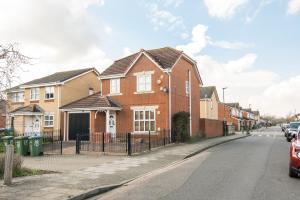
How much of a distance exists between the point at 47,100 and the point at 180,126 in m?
16.1

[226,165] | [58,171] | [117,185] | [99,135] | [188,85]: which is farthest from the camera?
[188,85]

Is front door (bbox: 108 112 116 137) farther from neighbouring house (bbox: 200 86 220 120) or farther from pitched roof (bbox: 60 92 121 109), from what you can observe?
neighbouring house (bbox: 200 86 220 120)

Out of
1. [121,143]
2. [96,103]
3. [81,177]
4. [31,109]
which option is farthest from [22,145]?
[31,109]

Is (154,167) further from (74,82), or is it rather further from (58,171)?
(74,82)

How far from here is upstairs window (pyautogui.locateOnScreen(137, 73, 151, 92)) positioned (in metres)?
30.0

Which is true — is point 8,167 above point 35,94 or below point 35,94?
below

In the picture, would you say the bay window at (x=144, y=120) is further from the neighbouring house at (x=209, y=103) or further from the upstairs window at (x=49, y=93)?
the neighbouring house at (x=209, y=103)

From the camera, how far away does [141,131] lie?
97.7 feet

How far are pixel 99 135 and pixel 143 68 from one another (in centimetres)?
735

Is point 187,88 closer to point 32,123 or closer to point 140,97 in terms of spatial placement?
point 140,97

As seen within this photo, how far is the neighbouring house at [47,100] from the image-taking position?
120ft

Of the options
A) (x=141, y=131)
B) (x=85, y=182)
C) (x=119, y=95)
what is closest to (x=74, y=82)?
(x=119, y=95)

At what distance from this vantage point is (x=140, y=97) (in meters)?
30.1

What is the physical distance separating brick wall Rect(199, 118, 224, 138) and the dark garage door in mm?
11591
